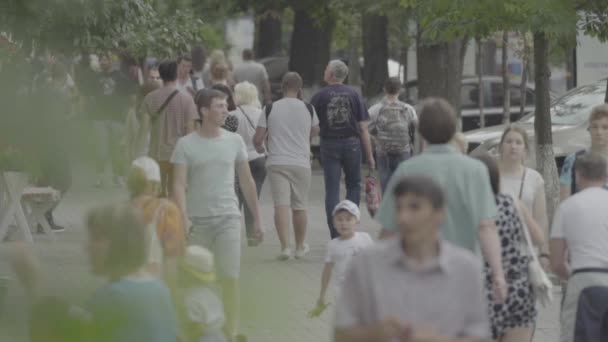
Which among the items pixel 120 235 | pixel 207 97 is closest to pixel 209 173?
pixel 207 97

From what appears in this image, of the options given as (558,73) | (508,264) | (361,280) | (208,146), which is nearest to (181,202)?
(208,146)

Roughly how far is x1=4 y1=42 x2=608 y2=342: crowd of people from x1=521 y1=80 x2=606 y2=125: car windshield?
642cm

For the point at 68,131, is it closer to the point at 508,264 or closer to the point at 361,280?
the point at 361,280

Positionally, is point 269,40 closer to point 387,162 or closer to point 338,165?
point 387,162

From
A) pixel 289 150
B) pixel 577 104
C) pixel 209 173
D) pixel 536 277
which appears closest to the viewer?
pixel 536 277

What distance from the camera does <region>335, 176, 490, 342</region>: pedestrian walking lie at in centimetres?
361

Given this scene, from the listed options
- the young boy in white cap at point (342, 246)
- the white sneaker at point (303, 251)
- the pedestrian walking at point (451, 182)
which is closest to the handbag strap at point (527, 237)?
the pedestrian walking at point (451, 182)

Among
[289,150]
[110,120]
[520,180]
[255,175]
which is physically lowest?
[255,175]

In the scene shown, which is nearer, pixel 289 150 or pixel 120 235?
pixel 120 235

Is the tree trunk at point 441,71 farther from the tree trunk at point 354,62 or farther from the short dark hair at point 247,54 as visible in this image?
the tree trunk at point 354,62

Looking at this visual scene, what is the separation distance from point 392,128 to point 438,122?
878cm

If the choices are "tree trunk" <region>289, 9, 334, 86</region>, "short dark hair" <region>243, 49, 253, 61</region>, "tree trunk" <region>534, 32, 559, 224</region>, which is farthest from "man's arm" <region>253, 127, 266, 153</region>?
"tree trunk" <region>289, 9, 334, 86</region>

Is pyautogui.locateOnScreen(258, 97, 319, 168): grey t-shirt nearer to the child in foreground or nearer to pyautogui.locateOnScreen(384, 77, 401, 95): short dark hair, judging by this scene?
pyautogui.locateOnScreen(384, 77, 401, 95): short dark hair

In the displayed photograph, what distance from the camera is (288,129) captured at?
12.7m
